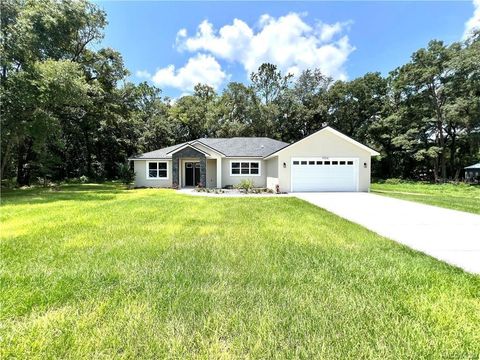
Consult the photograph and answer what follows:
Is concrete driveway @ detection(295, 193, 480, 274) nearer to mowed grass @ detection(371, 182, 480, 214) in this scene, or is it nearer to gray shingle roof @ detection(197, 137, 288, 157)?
mowed grass @ detection(371, 182, 480, 214)

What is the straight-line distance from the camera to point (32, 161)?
25641 mm

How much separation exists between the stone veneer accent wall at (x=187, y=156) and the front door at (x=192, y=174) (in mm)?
2053

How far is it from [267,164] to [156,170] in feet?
30.2

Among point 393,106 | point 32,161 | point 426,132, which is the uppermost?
point 393,106

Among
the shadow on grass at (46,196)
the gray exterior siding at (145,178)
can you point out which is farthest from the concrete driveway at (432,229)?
the gray exterior siding at (145,178)

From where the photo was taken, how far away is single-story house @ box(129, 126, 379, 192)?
18359mm

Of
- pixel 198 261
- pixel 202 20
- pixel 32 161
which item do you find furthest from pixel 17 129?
pixel 198 261

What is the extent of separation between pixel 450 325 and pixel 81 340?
380 centimetres

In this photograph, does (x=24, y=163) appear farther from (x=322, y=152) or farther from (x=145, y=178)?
(x=322, y=152)

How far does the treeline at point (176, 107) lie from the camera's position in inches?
642

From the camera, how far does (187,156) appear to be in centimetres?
2100

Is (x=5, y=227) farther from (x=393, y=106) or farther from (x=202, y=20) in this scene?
(x=393, y=106)

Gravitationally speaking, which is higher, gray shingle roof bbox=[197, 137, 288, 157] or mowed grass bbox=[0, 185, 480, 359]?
gray shingle roof bbox=[197, 137, 288, 157]

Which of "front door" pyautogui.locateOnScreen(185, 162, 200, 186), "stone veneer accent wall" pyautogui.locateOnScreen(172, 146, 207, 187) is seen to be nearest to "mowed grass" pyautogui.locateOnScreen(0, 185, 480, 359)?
"stone veneer accent wall" pyautogui.locateOnScreen(172, 146, 207, 187)
